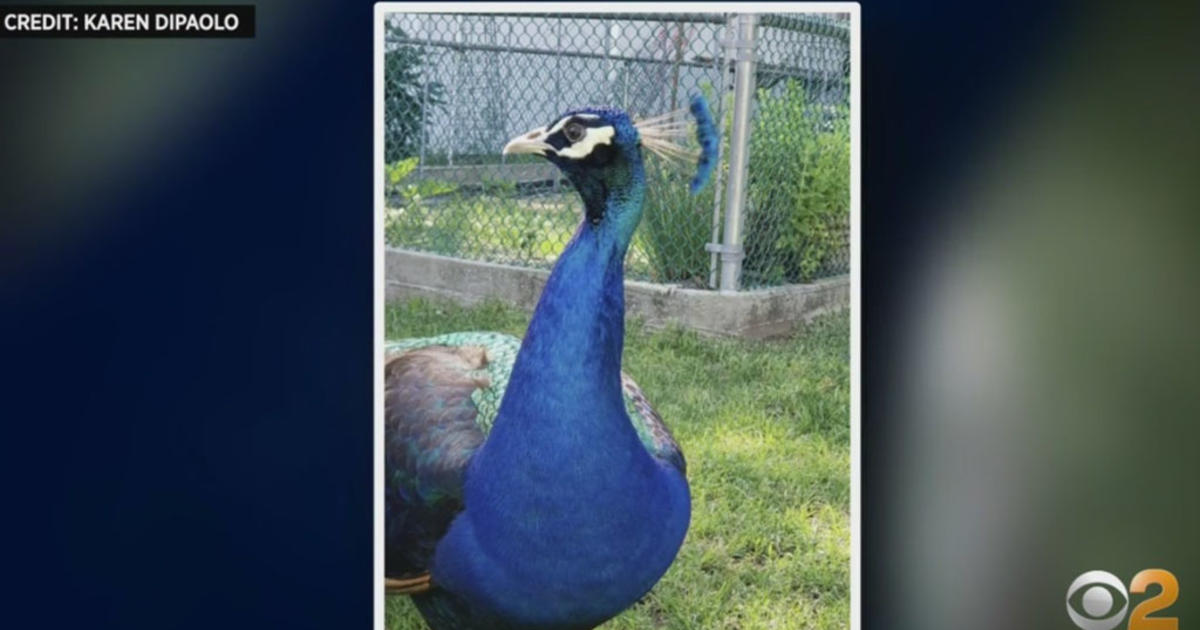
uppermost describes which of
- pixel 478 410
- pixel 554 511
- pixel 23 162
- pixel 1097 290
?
pixel 23 162

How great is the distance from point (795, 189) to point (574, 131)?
442 millimetres

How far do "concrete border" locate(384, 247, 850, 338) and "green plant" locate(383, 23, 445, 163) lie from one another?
0.21 meters

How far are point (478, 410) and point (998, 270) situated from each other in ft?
3.41

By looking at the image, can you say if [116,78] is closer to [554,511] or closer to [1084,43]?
[554,511]

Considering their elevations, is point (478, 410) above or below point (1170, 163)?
below

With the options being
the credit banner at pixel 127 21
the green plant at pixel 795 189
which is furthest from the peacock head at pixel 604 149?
the credit banner at pixel 127 21

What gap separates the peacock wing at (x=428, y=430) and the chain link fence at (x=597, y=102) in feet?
0.66

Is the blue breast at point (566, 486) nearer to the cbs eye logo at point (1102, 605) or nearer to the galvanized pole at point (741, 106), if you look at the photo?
the galvanized pole at point (741, 106)

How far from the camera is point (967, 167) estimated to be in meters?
2.59

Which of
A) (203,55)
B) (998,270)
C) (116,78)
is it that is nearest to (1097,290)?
(998,270)

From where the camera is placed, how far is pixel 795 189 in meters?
2.59

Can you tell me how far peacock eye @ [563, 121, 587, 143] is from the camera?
257 cm

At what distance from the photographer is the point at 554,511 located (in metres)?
2.54

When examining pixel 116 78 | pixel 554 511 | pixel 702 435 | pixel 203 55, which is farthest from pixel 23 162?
pixel 702 435
